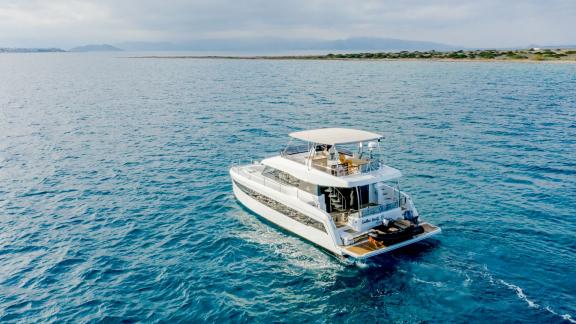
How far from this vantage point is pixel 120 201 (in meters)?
28.9

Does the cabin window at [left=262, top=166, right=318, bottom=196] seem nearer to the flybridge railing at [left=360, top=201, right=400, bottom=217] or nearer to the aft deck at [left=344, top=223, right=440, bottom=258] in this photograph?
the flybridge railing at [left=360, top=201, right=400, bottom=217]

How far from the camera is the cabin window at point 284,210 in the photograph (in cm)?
2209

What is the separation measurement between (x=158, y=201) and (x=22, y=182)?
12800mm

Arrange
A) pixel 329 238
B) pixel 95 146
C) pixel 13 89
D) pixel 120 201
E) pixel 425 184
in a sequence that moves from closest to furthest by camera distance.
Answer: pixel 329 238
pixel 120 201
pixel 425 184
pixel 95 146
pixel 13 89

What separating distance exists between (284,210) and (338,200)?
10.7ft

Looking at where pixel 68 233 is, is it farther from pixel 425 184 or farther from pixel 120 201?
pixel 425 184

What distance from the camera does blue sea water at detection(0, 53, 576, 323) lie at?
17672mm

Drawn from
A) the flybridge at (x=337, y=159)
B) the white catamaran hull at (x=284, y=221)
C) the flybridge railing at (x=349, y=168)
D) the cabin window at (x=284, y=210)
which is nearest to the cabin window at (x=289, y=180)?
the flybridge at (x=337, y=159)

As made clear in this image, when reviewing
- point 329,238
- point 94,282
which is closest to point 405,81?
point 329,238

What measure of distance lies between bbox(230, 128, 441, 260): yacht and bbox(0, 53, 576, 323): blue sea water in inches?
38.4

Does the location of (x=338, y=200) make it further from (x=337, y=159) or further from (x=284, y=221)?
(x=284, y=221)

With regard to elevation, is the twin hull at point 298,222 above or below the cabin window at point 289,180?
below

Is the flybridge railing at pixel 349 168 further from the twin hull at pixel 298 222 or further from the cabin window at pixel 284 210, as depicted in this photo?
the cabin window at pixel 284 210

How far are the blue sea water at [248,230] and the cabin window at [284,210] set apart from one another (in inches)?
53.9
